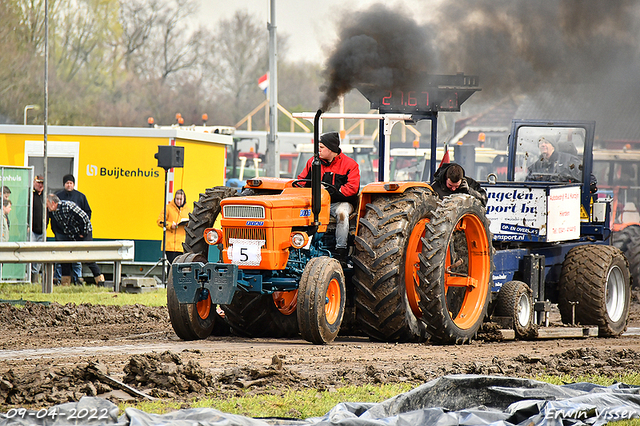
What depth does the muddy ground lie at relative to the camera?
622 cm

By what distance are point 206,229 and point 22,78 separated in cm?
2489

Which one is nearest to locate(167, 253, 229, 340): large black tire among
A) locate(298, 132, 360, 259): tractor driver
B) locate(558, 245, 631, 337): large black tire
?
locate(298, 132, 360, 259): tractor driver

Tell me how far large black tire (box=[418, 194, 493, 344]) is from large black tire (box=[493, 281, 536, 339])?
375 mm

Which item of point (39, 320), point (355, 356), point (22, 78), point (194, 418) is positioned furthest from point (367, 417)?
point (22, 78)

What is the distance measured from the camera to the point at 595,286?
11539 millimetres

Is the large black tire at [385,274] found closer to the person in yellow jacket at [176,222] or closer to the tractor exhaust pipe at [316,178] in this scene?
the tractor exhaust pipe at [316,178]

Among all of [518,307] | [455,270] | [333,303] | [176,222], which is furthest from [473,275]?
[176,222]

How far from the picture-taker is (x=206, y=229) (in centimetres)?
915

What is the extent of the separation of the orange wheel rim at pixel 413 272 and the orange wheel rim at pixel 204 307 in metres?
2.02

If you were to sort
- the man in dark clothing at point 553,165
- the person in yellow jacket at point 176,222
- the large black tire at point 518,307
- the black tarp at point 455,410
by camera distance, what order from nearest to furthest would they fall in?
1. the black tarp at point 455,410
2. the large black tire at point 518,307
3. the man in dark clothing at point 553,165
4. the person in yellow jacket at point 176,222

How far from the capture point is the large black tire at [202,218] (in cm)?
963

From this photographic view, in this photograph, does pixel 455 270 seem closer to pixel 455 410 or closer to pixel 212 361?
pixel 212 361

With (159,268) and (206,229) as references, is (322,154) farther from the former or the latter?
(159,268)

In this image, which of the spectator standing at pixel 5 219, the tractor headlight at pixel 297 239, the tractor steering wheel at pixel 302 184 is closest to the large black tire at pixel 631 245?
the tractor steering wheel at pixel 302 184
